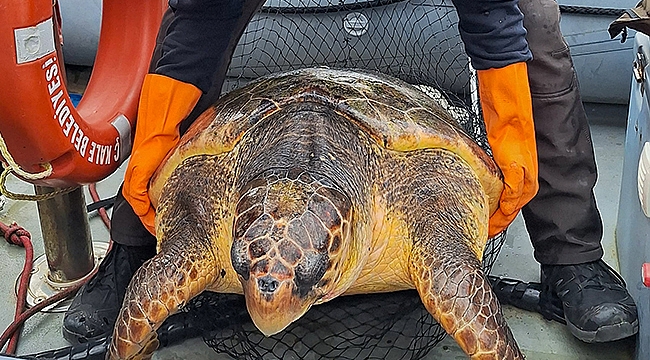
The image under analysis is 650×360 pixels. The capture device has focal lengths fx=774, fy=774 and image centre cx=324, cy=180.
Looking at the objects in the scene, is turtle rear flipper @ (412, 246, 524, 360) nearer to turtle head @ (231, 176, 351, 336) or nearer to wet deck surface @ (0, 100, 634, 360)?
turtle head @ (231, 176, 351, 336)

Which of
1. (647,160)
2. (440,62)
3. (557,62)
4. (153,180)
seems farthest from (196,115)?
(440,62)

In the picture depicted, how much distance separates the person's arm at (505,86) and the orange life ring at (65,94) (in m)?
0.65

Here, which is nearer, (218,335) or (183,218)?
(183,218)

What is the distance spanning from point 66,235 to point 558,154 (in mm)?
992

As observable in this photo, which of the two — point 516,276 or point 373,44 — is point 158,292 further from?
point 373,44

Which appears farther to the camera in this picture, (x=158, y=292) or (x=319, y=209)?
(x=158, y=292)

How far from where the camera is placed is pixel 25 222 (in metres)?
1.91

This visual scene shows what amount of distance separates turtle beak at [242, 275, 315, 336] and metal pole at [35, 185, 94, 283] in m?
0.79

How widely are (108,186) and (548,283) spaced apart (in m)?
1.18

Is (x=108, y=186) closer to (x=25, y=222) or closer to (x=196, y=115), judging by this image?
(x=25, y=222)

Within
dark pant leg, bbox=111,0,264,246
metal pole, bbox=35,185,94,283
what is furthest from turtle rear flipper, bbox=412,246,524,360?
metal pole, bbox=35,185,94,283

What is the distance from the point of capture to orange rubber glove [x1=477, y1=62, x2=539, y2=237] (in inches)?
47.6

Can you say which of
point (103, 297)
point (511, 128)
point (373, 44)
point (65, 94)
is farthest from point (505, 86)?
point (373, 44)

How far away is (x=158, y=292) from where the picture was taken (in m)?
1.10
